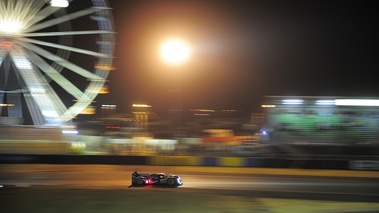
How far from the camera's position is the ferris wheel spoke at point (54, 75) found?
3114cm

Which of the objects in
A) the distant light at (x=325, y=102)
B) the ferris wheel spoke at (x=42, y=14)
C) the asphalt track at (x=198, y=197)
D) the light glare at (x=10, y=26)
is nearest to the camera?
the asphalt track at (x=198, y=197)

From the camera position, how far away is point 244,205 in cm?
1100

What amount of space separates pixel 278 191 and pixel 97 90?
20227 mm

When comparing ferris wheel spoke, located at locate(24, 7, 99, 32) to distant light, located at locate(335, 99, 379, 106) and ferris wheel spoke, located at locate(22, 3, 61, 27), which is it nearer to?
ferris wheel spoke, located at locate(22, 3, 61, 27)

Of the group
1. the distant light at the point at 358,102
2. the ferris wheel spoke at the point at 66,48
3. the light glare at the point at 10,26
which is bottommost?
the distant light at the point at 358,102

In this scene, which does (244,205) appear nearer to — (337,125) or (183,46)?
(183,46)

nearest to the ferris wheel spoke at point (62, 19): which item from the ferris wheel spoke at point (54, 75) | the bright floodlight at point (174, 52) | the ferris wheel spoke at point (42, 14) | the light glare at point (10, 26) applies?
the ferris wheel spoke at point (42, 14)

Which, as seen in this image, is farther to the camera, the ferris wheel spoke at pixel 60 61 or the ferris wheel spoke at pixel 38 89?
the ferris wheel spoke at pixel 60 61

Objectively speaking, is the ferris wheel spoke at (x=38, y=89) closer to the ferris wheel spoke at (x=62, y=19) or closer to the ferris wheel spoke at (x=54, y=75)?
the ferris wheel spoke at (x=54, y=75)

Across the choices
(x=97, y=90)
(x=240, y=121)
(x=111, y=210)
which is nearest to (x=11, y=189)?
(x=111, y=210)

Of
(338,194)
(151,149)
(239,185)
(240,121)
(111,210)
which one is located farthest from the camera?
(240,121)

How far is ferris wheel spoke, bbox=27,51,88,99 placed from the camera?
3114 centimetres

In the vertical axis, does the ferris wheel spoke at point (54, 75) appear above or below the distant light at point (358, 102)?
above

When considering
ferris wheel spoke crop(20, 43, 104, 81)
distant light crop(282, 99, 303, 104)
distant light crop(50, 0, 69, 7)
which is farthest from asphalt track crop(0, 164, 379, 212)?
distant light crop(50, 0, 69, 7)
